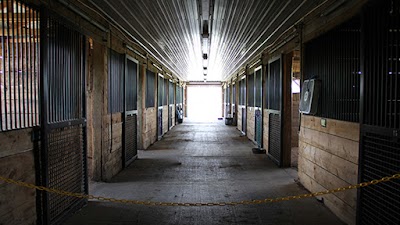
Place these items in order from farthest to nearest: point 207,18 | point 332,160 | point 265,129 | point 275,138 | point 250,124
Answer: point 250,124
point 265,129
point 275,138
point 207,18
point 332,160

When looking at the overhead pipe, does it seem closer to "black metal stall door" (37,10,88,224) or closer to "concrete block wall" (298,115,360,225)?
"black metal stall door" (37,10,88,224)

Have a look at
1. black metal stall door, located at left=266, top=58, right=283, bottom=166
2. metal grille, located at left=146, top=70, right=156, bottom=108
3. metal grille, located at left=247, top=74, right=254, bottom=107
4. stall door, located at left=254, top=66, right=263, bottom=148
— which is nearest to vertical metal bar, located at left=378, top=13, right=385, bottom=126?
black metal stall door, located at left=266, top=58, right=283, bottom=166

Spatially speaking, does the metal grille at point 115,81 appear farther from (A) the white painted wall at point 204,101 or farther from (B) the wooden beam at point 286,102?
(A) the white painted wall at point 204,101

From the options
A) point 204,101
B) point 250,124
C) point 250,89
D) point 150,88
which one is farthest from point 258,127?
point 204,101

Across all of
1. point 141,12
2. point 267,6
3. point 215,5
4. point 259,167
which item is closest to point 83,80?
point 141,12

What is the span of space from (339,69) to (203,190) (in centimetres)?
278

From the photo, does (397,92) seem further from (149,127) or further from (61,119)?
(149,127)

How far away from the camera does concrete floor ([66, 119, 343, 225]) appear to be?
156 inches

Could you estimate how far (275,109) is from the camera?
296 inches

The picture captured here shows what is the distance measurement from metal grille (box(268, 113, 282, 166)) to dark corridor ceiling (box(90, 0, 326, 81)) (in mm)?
1862

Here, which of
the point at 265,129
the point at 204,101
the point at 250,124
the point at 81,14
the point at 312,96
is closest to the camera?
the point at 81,14

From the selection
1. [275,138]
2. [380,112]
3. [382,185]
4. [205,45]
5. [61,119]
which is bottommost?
[275,138]

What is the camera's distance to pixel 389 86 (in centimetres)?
290

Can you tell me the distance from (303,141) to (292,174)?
1.13 meters
